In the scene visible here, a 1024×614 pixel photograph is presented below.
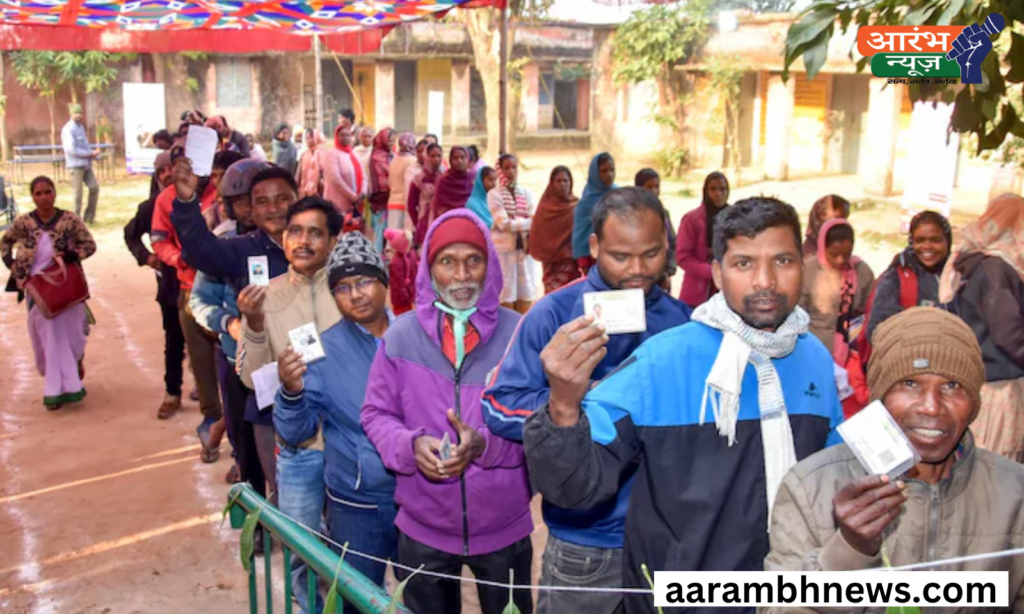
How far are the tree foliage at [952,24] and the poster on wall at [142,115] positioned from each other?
17.3m

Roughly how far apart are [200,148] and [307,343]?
219 cm

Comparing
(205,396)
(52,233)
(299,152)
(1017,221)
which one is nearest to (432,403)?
(1017,221)

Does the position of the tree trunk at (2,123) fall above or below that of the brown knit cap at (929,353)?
above

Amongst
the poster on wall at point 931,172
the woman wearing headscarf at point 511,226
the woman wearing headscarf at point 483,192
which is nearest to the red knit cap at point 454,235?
the poster on wall at point 931,172

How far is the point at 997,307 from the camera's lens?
4.58 meters

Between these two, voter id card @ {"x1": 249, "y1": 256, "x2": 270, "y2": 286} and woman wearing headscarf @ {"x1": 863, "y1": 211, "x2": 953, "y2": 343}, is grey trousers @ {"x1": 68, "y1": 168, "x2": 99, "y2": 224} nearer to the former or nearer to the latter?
voter id card @ {"x1": 249, "y1": 256, "x2": 270, "y2": 286}

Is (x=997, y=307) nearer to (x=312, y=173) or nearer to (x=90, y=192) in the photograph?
(x=312, y=173)

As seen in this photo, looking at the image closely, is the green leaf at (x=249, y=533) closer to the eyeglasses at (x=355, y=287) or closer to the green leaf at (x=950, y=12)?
the eyeglasses at (x=355, y=287)

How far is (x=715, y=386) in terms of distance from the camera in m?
2.18

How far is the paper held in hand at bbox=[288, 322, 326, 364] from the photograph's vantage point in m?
3.40

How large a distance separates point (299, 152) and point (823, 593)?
1582 centimetres

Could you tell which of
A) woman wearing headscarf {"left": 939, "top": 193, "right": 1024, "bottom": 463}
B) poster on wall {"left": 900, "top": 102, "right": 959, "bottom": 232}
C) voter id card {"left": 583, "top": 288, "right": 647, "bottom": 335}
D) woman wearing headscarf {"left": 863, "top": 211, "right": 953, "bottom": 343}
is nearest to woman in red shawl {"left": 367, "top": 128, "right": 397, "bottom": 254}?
poster on wall {"left": 900, "top": 102, "right": 959, "bottom": 232}

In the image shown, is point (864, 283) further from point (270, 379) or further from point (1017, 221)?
point (270, 379)

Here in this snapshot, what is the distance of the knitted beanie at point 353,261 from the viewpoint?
11.9ft
